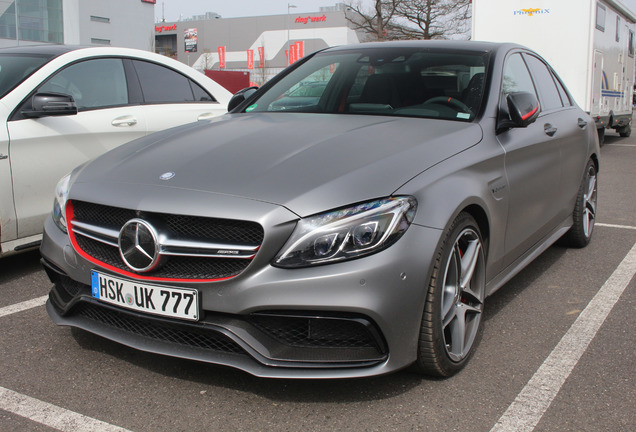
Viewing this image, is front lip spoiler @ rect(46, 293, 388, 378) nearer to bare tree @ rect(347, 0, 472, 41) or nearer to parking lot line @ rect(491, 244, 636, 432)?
parking lot line @ rect(491, 244, 636, 432)

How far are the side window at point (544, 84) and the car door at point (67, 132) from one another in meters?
2.86

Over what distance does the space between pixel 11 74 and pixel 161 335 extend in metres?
2.85

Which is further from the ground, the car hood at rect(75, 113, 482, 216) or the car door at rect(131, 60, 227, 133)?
the car door at rect(131, 60, 227, 133)

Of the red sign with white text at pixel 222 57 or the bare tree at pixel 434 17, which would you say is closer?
the bare tree at pixel 434 17

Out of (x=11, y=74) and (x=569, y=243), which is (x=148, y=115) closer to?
(x=11, y=74)

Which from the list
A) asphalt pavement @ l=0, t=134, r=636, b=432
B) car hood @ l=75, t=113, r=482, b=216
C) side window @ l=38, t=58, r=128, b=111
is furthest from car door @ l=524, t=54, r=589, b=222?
side window @ l=38, t=58, r=128, b=111

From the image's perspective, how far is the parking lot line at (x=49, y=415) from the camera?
2.48 metres

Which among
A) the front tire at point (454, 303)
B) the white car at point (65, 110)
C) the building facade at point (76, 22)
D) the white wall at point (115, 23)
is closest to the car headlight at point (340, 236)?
the front tire at point (454, 303)

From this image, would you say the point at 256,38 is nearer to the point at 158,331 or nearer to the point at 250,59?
the point at 250,59

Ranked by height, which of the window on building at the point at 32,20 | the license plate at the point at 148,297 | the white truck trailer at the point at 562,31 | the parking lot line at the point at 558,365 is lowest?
the parking lot line at the point at 558,365

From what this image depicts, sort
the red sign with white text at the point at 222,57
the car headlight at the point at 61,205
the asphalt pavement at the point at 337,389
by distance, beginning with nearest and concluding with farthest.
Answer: the asphalt pavement at the point at 337,389, the car headlight at the point at 61,205, the red sign with white text at the point at 222,57

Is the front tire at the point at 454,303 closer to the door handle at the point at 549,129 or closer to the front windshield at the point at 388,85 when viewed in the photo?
the front windshield at the point at 388,85

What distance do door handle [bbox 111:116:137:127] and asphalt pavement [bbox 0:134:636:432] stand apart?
1.68 meters

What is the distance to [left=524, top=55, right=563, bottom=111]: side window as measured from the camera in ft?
14.7
